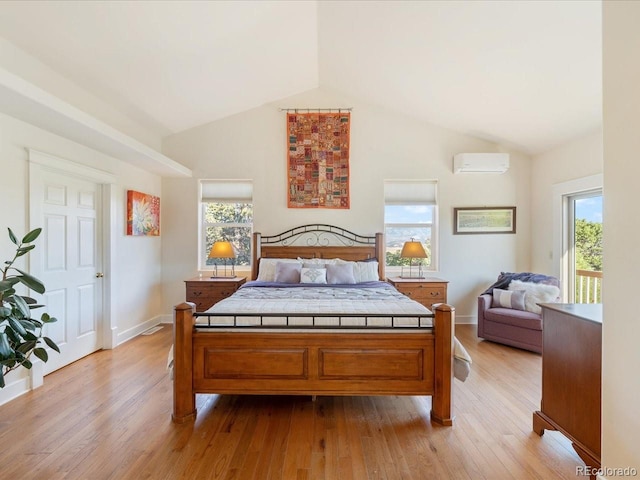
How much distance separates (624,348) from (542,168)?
4.04m

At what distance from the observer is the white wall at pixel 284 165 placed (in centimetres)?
491

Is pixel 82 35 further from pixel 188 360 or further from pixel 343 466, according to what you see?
pixel 343 466

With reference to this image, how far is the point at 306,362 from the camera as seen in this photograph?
229 centimetres

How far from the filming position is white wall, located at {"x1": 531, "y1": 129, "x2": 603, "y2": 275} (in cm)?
382

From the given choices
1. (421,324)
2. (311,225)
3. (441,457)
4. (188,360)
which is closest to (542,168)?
(311,225)

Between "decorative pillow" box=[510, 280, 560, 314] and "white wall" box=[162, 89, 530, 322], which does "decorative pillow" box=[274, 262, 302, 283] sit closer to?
"white wall" box=[162, 89, 530, 322]

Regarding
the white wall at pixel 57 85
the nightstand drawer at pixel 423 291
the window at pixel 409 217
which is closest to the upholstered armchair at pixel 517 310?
the nightstand drawer at pixel 423 291

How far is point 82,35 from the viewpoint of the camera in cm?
257

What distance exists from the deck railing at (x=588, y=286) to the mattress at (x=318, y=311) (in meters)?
2.70

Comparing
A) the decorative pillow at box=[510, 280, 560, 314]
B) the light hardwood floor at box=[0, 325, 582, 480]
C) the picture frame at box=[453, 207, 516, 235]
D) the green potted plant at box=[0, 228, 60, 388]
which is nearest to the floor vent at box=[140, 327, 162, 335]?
the light hardwood floor at box=[0, 325, 582, 480]

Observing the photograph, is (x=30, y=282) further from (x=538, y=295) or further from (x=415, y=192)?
(x=538, y=295)

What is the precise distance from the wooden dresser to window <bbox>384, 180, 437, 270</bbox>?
291 cm

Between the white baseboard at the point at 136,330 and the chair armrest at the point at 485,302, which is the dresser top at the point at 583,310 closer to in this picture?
the chair armrest at the point at 485,302

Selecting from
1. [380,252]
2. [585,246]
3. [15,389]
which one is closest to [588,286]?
[585,246]
